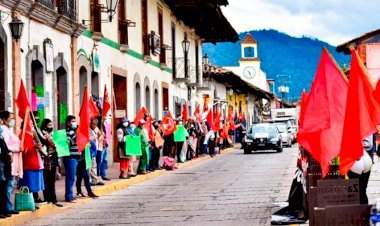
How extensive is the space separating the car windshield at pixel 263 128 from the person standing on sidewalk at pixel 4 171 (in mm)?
29820

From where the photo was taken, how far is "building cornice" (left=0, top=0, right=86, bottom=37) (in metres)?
18.0

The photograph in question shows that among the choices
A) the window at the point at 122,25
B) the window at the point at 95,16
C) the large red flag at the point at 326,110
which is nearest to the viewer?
the large red flag at the point at 326,110

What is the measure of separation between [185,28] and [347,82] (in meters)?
34.7

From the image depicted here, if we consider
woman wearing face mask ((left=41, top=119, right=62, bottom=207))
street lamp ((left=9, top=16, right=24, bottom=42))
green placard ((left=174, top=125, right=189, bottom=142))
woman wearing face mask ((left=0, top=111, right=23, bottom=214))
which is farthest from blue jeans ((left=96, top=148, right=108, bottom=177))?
green placard ((left=174, top=125, right=189, bottom=142))

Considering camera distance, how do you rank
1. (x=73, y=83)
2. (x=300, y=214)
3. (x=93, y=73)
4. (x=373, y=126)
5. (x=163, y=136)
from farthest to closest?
(x=163, y=136)
(x=93, y=73)
(x=73, y=83)
(x=300, y=214)
(x=373, y=126)

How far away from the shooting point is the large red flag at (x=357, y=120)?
819 centimetres

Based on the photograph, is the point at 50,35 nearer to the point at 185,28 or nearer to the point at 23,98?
the point at 23,98

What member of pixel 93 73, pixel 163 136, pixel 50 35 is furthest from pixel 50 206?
pixel 163 136

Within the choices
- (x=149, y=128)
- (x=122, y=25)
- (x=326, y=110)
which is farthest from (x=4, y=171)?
(x=122, y=25)

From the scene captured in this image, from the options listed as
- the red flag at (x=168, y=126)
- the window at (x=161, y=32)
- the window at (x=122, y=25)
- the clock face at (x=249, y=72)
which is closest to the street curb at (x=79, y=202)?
the red flag at (x=168, y=126)

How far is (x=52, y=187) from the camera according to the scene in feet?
50.8

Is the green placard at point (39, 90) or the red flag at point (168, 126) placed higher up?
the green placard at point (39, 90)

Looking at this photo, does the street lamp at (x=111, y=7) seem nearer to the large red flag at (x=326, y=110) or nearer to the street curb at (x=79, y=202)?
the street curb at (x=79, y=202)

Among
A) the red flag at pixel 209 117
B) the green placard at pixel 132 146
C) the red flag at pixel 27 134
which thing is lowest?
the green placard at pixel 132 146
